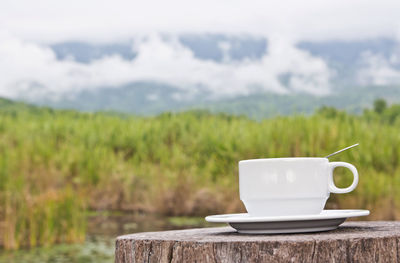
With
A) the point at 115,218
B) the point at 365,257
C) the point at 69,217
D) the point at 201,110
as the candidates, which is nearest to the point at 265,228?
the point at 365,257

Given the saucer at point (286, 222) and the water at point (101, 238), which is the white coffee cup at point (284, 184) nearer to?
the saucer at point (286, 222)

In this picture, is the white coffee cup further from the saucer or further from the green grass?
the green grass

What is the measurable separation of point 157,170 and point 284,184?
22.7 feet

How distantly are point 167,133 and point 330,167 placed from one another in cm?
869

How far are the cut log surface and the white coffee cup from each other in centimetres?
8

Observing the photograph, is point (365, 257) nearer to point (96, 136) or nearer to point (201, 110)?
point (96, 136)

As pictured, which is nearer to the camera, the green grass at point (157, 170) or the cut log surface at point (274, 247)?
the cut log surface at point (274, 247)

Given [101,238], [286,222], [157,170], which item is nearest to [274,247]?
[286,222]

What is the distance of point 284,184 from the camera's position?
5.08ft

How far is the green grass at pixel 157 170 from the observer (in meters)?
5.80

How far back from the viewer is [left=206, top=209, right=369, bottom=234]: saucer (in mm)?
1473

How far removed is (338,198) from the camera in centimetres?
664

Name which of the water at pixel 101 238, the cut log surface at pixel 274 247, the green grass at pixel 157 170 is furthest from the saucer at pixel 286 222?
the green grass at pixel 157 170

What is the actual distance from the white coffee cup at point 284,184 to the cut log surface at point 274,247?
8 cm
